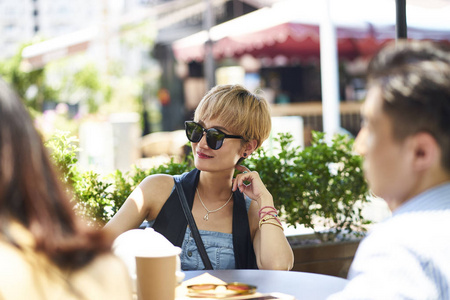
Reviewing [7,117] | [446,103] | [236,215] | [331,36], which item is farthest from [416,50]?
[331,36]

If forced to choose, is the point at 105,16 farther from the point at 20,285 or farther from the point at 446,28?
the point at 20,285

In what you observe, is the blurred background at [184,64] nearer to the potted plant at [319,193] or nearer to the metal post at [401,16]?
the potted plant at [319,193]

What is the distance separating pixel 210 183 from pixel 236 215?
21 cm

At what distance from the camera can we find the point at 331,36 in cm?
768

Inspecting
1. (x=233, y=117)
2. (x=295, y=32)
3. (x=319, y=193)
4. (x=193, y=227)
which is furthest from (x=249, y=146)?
(x=295, y=32)

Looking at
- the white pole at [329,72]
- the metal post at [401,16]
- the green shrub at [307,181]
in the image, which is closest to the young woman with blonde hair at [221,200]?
the green shrub at [307,181]

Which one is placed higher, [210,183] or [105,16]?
[105,16]

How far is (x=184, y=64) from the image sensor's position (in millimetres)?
15508

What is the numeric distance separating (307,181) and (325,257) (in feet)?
1.62

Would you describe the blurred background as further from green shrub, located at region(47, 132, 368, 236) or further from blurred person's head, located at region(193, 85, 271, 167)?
blurred person's head, located at region(193, 85, 271, 167)

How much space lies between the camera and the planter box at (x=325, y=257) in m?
3.82

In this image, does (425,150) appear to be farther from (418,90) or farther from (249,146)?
(249,146)

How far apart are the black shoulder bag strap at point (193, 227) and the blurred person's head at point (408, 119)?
1.29 m

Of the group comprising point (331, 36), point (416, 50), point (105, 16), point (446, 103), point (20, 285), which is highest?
point (105, 16)
